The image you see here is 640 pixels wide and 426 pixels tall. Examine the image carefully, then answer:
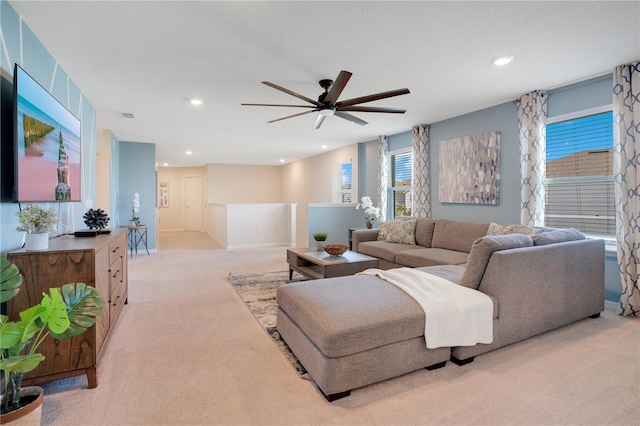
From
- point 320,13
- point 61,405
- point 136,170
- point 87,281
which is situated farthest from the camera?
point 136,170

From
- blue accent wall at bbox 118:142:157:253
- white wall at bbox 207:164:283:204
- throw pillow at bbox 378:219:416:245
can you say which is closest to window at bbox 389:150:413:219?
throw pillow at bbox 378:219:416:245

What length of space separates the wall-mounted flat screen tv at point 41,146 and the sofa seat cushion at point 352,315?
1.91 metres

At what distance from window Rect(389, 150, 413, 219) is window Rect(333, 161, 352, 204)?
1454 millimetres

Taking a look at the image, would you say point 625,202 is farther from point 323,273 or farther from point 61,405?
point 61,405

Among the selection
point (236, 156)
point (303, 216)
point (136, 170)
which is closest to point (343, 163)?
point (303, 216)

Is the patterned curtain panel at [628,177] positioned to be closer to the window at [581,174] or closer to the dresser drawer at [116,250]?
the window at [581,174]

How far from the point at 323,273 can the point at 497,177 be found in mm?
2791

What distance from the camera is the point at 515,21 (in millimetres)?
2303

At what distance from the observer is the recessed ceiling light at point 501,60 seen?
2.88 meters

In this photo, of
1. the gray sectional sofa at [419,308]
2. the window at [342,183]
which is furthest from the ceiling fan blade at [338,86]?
the window at [342,183]

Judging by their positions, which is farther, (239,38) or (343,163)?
(343,163)

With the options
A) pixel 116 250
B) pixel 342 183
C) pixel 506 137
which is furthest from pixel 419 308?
pixel 342 183

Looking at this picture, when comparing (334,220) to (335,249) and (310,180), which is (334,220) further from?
(335,249)

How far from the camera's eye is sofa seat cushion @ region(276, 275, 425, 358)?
70.7 inches
